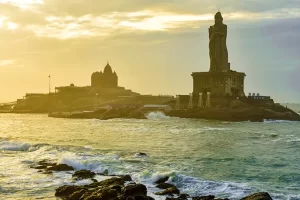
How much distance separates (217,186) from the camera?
952 inches

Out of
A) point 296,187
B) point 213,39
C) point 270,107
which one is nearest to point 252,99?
point 270,107

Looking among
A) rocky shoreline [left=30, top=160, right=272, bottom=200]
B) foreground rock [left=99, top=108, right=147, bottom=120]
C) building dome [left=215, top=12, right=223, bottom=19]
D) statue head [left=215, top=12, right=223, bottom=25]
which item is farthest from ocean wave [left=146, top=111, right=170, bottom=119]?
rocky shoreline [left=30, top=160, right=272, bottom=200]

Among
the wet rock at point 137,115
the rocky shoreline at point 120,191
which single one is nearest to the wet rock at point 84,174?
the rocky shoreline at point 120,191

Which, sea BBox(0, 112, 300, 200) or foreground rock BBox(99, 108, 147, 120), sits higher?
foreground rock BBox(99, 108, 147, 120)

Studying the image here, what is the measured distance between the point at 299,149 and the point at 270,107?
63.8 m

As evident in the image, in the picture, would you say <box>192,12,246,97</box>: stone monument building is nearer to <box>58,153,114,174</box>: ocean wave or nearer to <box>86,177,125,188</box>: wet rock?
<box>58,153,114,174</box>: ocean wave

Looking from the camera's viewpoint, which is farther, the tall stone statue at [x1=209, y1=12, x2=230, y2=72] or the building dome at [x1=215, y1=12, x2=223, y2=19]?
the building dome at [x1=215, y1=12, x2=223, y2=19]

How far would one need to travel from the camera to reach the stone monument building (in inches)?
4621

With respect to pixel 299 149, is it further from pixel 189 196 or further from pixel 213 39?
pixel 213 39

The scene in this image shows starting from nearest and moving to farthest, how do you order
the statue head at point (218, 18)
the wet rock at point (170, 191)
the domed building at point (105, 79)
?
the wet rock at point (170, 191) < the statue head at point (218, 18) < the domed building at point (105, 79)

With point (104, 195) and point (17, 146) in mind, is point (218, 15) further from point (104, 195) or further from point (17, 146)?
point (104, 195)

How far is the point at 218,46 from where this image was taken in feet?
412

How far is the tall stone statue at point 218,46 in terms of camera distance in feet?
409

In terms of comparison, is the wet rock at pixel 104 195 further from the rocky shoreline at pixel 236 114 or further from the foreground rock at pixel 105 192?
the rocky shoreline at pixel 236 114
